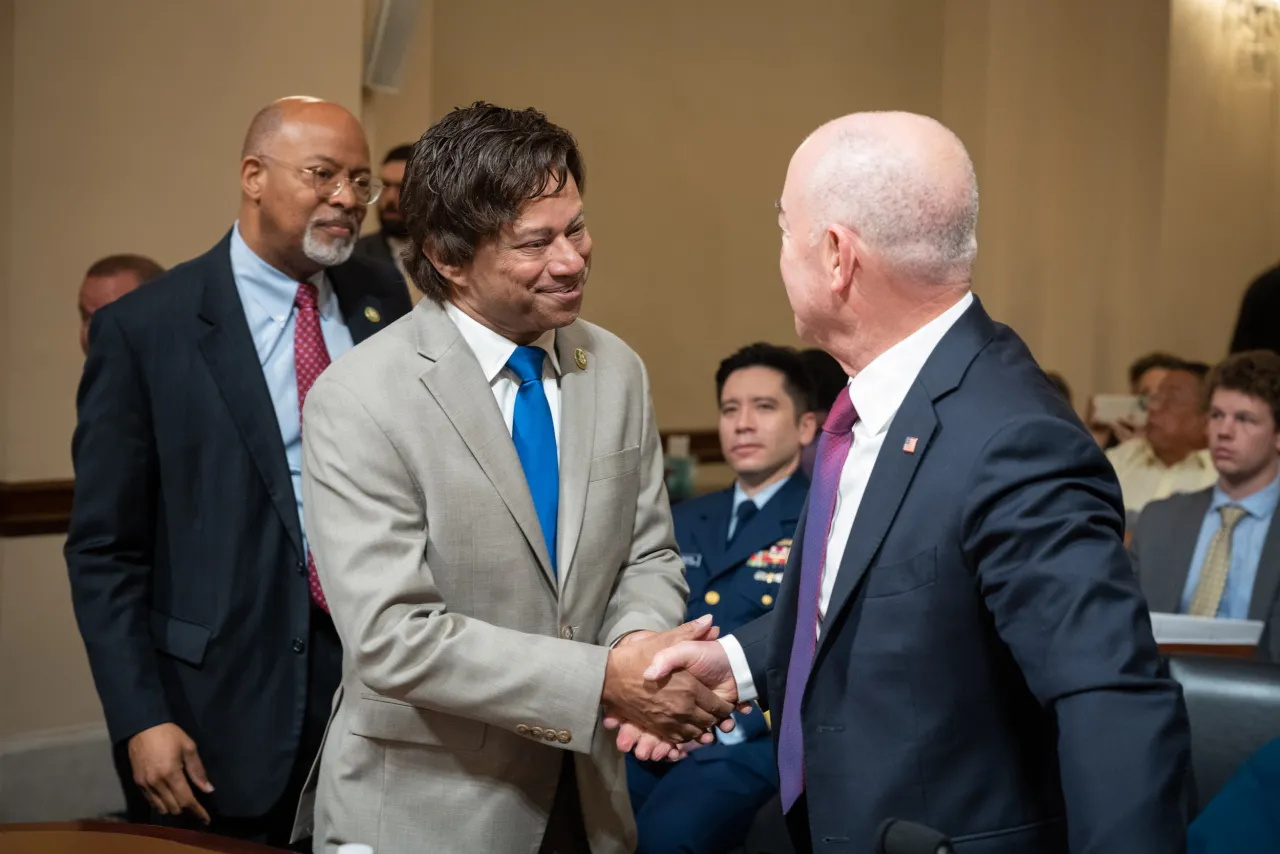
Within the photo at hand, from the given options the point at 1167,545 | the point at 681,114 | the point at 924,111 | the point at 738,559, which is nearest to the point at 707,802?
the point at 738,559

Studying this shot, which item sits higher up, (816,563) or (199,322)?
(199,322)

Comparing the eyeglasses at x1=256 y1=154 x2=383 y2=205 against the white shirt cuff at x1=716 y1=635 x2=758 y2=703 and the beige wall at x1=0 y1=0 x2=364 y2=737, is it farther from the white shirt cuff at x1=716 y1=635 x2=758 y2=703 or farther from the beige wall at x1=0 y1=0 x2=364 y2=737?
the beige wall at x1=0 y1=0 x2=364 y2=737

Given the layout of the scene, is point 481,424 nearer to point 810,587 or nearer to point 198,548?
point 810,587

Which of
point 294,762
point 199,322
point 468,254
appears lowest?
point 294,762

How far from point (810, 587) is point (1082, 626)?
1.29ft

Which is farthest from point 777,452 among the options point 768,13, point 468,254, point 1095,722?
point 768,13

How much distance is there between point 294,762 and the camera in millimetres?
2223

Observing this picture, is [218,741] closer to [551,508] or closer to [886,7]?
[551,508]

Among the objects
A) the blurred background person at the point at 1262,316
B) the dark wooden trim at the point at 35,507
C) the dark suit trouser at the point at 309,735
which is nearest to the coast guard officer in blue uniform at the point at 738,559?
the dark suit trouser at the point at 309,735

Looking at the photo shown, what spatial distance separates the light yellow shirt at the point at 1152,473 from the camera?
5387mm

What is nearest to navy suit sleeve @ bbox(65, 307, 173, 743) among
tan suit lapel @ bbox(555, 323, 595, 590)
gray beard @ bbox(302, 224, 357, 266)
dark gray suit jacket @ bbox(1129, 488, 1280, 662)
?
gray beard @ bbox(302, 224, 357, 266)

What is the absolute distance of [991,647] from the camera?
4.62 feet

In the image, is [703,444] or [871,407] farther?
[703,444]

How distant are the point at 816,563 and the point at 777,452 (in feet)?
6.78
